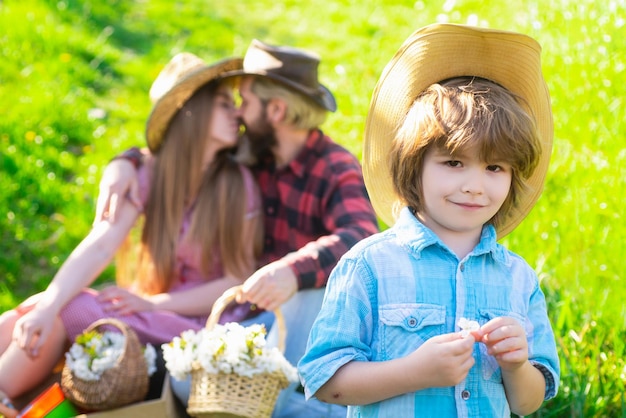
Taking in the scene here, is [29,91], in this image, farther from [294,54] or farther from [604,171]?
[604,171]

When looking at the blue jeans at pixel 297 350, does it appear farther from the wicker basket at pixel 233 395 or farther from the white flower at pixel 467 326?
the white flower at pixel 467 326

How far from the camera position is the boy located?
6.93 ft

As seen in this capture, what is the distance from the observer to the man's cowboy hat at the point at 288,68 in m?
4.02

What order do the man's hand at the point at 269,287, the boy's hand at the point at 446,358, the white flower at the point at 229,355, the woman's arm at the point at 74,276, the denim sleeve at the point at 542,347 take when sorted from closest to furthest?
1. the boy's hand at the point at 446,358
2. the denim sleeve at the point at 542,347
3. the white flower at the point at 229,355
4. the man's hand at the point at 269,287
5. the woman's arm at the point at 74,276

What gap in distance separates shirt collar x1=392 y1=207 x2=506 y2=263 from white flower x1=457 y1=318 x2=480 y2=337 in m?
0.21

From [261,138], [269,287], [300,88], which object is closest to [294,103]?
[300,88]

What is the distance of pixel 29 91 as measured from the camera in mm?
6250

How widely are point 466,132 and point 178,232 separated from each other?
217 cm

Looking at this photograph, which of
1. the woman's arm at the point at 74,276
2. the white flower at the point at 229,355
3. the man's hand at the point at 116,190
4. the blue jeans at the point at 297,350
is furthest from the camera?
the man's hand at the point at 116,190

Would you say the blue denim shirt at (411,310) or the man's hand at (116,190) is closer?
the blue denim shirt at (411,310)

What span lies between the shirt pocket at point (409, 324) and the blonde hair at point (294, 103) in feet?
6.56

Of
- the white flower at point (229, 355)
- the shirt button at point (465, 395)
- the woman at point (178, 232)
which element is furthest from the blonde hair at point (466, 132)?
the woman at point (178, 232)

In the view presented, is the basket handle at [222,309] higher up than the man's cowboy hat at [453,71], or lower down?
lower down

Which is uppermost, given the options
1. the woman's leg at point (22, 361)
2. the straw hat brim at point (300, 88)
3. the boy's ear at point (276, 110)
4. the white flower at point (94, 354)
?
the straw hat brim at point (300, 88)
